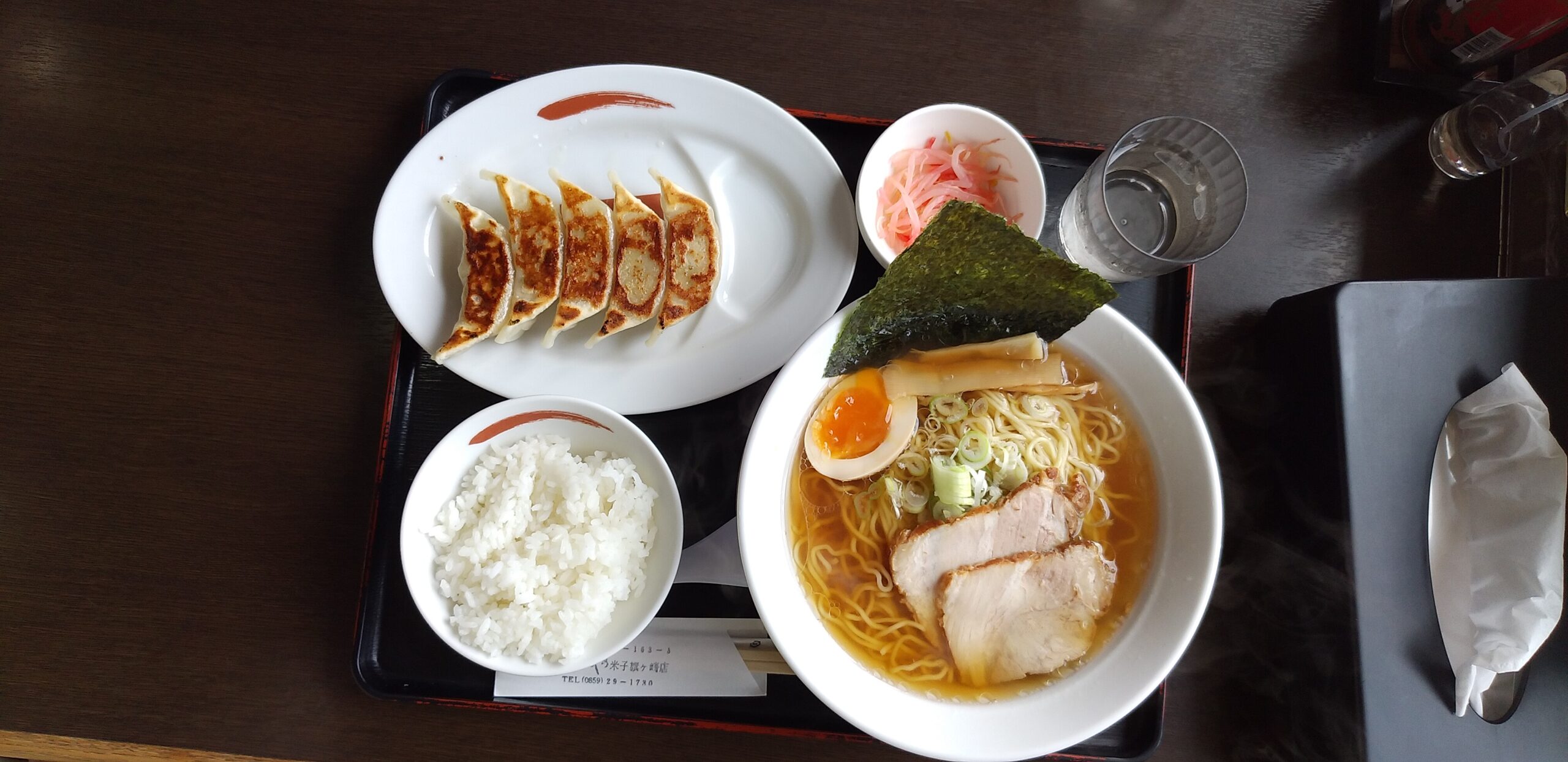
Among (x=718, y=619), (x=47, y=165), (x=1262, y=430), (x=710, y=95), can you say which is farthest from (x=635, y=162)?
(x=1262, y=430)

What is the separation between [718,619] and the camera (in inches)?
63.6

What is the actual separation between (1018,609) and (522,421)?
1.14 metres

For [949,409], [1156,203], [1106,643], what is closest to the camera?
[1106,643]

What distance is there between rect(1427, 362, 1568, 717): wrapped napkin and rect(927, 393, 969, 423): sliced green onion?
102 centimetres

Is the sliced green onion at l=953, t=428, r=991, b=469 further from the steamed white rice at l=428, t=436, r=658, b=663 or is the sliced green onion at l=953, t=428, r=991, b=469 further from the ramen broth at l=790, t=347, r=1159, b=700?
the steamed white rice at l=428, t=436, r=658, b=663

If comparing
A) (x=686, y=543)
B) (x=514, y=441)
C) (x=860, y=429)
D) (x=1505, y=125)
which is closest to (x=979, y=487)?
(x=860, y=429)

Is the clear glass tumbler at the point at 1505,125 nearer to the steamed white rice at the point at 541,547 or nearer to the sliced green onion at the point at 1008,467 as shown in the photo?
the sliced green onion at the point at 1008,467

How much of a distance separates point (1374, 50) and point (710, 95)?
5.80ft

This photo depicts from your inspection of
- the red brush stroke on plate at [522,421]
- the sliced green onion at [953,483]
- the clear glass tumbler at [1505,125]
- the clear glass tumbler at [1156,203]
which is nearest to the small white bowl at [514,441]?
the red brush stroke on plate at [522,421]

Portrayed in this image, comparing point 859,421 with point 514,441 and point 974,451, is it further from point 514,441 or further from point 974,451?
point 514,441

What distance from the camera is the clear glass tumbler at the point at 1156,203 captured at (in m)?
1.58

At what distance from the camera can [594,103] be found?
1.77 metres

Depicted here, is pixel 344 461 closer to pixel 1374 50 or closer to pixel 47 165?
pixel 47 165

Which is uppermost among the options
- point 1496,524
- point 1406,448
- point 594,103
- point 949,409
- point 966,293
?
point 594,103
